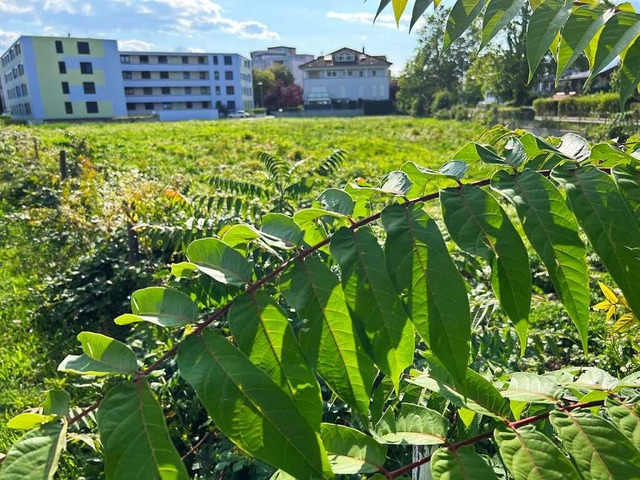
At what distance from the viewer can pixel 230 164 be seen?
15.3 m

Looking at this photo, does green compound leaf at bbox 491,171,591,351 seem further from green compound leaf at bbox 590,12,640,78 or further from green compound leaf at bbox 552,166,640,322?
green compound leaf at bbox 590,12,640,78

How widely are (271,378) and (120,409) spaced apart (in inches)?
8.9

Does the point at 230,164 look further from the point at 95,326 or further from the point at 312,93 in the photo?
the point at 312,93

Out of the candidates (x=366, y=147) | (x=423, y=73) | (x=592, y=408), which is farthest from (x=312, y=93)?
(x=592, y=408)

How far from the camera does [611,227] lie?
0.80 m

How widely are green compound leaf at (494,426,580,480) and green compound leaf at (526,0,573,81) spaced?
679mm

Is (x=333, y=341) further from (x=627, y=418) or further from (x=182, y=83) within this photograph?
(x=182, y=83)

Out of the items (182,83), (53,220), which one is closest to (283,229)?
(53,220)

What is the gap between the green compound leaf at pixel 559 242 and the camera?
A: 79 cm

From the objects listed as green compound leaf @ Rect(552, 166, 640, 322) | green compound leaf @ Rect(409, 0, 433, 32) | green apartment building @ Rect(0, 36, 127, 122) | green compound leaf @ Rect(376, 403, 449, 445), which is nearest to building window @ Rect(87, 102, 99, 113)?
green apartment building @ Rect(0, 36, 127, 122)

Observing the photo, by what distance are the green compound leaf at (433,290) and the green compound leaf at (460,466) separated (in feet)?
0.60

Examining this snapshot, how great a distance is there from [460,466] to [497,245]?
36cm

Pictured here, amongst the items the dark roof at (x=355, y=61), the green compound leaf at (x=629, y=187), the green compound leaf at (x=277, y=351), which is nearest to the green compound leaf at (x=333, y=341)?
the green compound leaf at (x=277, y=351)

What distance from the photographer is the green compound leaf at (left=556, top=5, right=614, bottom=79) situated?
40.0 inches
